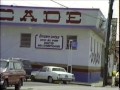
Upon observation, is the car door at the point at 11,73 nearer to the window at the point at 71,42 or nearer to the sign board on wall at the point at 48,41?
the window at the point at 71,42

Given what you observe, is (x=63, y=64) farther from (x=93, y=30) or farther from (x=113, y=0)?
(x=113, y=0)

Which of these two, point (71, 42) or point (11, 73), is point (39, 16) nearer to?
point (71, 42)

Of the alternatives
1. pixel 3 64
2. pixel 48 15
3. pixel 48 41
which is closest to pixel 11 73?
pixel 3 64

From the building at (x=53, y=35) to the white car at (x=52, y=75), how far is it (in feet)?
16.9

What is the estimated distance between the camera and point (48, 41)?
148 feet

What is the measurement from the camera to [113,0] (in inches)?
1542

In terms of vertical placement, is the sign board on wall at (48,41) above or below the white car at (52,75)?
above

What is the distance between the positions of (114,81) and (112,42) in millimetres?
6678

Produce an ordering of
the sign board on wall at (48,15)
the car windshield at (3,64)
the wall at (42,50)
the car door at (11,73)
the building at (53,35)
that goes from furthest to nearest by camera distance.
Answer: the wall at (42,50), the building at (53,35), the sign board on wall at (48,15), the car windshield at (3,64), the car door at (11,73)

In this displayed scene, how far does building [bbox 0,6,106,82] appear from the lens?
4328cm

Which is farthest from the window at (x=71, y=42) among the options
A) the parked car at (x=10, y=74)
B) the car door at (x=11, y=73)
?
the car door at (x=11, y=73)

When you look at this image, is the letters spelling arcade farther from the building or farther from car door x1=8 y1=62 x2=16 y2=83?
car door x1=8 y1=62 x2=16 y2=83

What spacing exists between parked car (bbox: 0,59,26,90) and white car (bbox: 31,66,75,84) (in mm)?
13143

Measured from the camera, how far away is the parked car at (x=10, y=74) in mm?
22628
